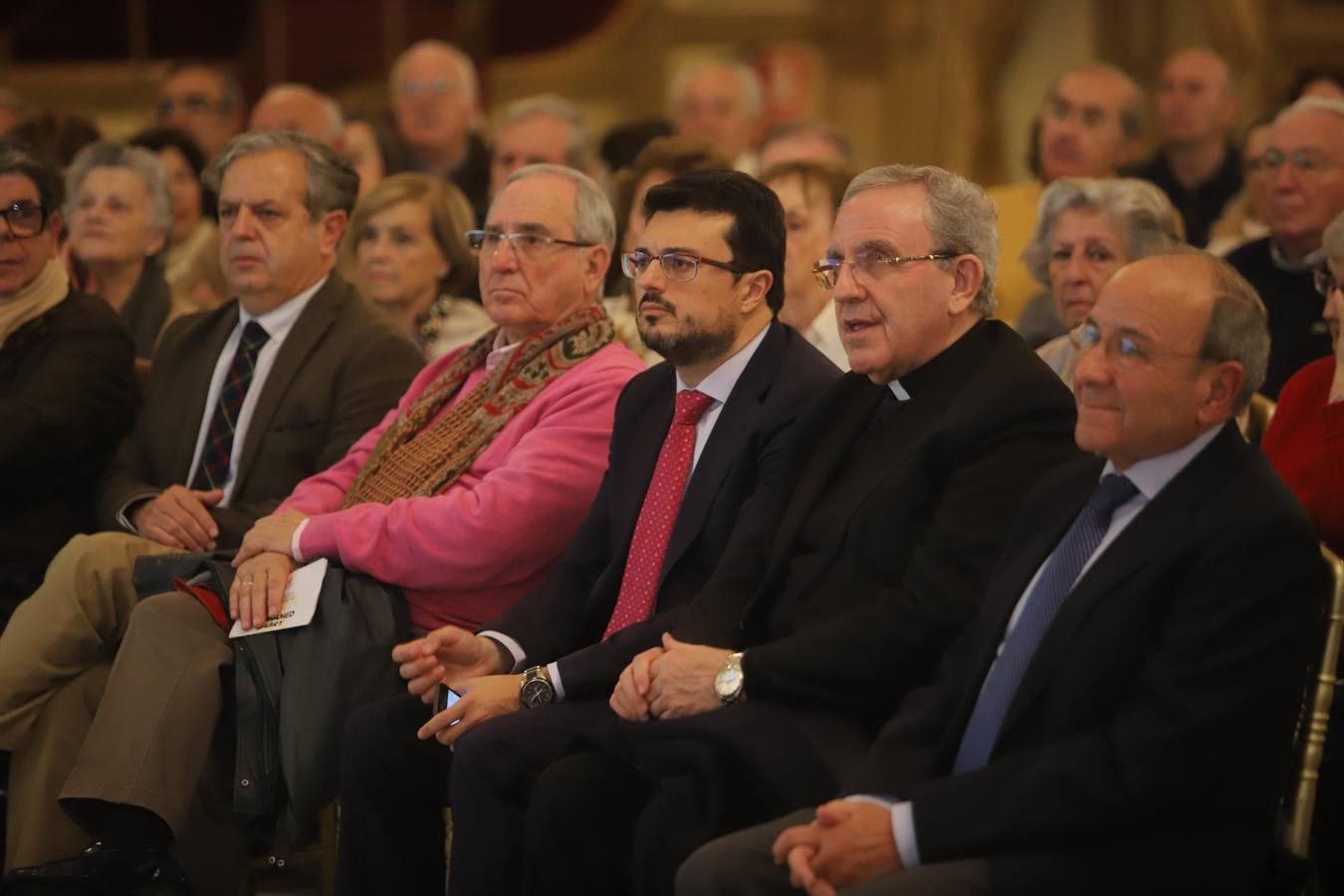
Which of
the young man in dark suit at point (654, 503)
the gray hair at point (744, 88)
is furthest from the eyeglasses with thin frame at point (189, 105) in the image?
the young man in dark suit at point (654, 503)

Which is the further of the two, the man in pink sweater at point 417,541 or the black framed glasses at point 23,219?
the black framed glasses at point 23,219

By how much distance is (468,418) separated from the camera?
4211mm

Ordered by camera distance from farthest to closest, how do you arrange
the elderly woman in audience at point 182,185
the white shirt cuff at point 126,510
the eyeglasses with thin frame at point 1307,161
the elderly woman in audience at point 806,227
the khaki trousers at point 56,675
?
the elderly woman in audience at point 182,185 → the elderly woman in audience at point 806,227 → the eyeglasses with thin frame at point 1307,161 → the white shirt cuff at point 126,510 → the khaki trousers at point 56,675

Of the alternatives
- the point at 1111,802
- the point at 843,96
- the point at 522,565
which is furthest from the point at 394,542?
the point at 843,96

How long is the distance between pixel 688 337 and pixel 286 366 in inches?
53.8

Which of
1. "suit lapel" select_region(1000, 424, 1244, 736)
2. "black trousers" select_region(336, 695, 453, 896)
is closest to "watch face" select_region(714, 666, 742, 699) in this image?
"suit lapel" select_region(1000, 424, 1244, 736)

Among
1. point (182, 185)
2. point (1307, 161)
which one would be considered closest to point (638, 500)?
point (1307, 161)

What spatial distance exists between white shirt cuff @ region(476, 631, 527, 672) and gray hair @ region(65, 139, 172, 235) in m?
2.61

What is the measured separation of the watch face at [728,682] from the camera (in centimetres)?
315

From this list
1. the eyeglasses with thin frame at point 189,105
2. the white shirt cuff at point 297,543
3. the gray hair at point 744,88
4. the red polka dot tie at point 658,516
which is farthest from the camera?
the eyeglasses with thin frame at point 189,105

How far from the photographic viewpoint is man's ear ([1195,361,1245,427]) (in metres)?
2.69

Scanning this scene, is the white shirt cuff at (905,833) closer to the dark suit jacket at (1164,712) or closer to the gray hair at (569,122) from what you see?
the dark suit jacket at (1164,712)

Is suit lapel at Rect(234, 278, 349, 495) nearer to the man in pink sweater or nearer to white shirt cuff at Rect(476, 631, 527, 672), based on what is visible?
the man in pink sweater

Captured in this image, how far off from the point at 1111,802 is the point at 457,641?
152 cm
